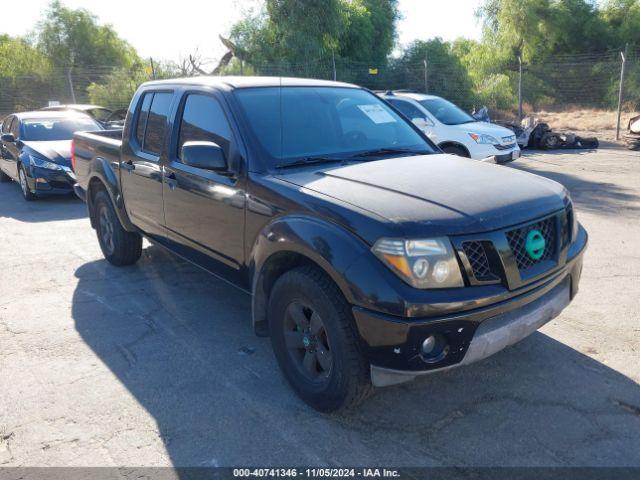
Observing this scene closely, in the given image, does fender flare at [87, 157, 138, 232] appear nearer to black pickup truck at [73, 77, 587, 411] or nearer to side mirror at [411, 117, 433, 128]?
black pickup truck at [73, 77, 587, 411]

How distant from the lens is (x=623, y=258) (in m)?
5.61

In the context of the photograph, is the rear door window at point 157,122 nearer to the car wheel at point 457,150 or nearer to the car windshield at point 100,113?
the car wheel at point 457,150

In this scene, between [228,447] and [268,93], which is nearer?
[228,447]

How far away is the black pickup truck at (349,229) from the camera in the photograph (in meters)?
2.66

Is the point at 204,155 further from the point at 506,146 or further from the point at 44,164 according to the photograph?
the point at 506,146

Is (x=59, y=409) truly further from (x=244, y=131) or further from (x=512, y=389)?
(x=512, y=389)

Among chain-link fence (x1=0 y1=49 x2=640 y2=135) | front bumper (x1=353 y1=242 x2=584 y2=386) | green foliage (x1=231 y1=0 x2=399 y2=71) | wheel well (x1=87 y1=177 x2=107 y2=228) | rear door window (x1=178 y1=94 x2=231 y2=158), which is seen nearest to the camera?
front bumper (x1=353 y1=242 x2=584 y2=386)

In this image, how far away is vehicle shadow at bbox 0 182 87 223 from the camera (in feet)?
28.2

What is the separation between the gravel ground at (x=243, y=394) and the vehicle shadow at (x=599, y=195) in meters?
2.67

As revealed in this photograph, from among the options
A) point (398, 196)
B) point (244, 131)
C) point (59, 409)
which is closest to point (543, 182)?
point (398, 196)

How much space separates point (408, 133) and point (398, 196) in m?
1.52

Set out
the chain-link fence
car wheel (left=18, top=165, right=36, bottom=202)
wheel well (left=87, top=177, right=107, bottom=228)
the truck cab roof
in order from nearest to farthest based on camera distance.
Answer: the truck cab roof → wheel well (left=87, top=177, right=107, bottom=228) → car wheel (left=18, top=165, right=36, bottom=202) → the chain-link fence

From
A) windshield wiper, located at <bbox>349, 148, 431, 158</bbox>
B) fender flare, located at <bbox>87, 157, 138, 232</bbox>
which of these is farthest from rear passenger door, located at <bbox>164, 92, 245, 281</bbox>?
fender flare, located at <bbox>87, 157, 138, 232</bbox>

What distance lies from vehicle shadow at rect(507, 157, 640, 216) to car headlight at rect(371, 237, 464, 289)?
5691 mm
